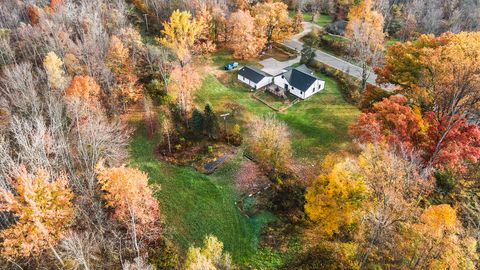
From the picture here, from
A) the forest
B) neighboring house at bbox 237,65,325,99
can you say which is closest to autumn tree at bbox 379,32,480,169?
the forest

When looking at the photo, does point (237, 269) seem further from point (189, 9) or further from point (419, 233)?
point (189, 9)

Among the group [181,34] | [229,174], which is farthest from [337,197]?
[181,34]

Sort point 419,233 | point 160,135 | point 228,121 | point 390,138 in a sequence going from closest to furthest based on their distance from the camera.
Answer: point 419,233
point 390,138
point 160,135
point 228,121

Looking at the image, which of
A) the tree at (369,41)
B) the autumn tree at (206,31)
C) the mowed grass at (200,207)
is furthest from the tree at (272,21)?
the mowed grass at (200,207)

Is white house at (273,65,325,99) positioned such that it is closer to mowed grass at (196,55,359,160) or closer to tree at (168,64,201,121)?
mowed grass at (196,55,359,160)

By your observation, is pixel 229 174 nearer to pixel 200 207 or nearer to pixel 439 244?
pixel 200 207

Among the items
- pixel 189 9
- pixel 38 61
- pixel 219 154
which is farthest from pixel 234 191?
pixel 189 9

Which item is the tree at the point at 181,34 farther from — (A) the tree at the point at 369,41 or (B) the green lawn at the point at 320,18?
(B) the green lawn at the point at 320,18
